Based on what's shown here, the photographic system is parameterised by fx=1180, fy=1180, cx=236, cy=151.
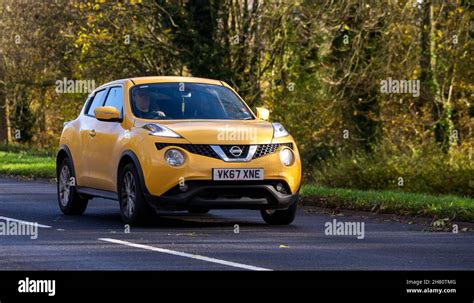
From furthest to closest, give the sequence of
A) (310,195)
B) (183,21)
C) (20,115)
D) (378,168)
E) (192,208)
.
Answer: (20,115) < (183,21) < (378,168) < (310,195) < (192,208)

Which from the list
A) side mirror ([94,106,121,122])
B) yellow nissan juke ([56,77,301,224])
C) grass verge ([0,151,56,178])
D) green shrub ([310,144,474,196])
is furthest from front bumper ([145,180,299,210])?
grass verge ([0,151,56,178])

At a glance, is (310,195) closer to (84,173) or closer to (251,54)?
(84,173)

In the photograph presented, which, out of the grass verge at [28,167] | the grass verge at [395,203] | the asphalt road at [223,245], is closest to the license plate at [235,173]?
the asphalt road at [223,245]

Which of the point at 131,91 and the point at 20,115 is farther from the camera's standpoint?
the point at 20,115

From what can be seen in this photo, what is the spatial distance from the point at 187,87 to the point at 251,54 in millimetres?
15331

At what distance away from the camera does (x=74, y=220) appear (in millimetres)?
15625

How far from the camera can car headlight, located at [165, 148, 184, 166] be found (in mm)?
13852

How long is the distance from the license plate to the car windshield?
131cm

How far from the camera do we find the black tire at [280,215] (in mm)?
14828

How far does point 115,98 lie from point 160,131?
1847mm

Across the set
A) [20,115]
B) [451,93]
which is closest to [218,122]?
[451,93]

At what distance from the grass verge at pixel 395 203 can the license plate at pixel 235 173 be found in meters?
3.03

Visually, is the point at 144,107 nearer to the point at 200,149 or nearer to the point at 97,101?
the point at 200,149

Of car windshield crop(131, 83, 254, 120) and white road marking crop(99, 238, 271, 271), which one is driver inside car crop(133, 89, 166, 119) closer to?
car windshield crop(131, 83, 254, 120)
